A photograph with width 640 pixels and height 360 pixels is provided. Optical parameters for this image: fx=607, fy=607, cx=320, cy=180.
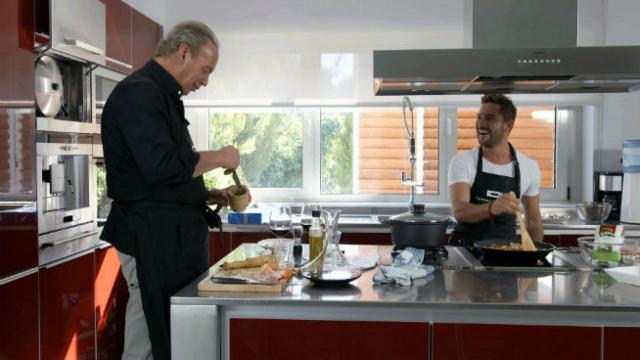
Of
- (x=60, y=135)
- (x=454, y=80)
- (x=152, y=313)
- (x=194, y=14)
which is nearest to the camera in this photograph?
(x=152, y=313)

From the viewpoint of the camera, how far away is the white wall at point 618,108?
445cm

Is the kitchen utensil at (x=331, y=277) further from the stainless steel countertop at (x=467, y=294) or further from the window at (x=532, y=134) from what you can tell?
the window at (x=532, y=134)

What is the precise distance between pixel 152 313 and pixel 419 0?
325cm

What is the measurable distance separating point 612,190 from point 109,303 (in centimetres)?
345

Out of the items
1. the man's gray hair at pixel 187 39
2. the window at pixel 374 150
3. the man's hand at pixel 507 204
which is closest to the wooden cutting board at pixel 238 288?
the man's gray hair at pixel 187 39

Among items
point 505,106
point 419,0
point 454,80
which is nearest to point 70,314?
point 454,80

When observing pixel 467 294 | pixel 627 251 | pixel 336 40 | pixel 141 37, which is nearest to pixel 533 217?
pixel 627 251

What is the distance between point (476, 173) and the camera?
307 cm

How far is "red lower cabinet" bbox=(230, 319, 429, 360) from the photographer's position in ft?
6.08

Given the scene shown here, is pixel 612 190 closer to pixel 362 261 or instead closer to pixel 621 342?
pixel 362 261

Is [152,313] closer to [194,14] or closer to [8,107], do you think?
[8,107]

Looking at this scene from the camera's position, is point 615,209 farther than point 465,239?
Yes

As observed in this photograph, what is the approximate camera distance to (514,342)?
1.83 m

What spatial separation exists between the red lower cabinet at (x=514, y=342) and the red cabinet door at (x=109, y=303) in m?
2.12
